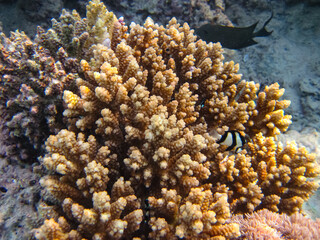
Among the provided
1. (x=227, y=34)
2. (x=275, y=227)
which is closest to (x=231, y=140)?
(x=275, y=227)

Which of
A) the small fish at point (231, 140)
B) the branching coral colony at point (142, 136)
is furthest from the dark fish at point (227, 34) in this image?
the small fish at point (231, 140)

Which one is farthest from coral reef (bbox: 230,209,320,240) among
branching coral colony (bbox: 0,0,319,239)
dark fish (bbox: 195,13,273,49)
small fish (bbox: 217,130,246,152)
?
dark fish (bbox: 195,13,273,49)

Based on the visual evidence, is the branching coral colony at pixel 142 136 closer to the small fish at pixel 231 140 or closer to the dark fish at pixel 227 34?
the small fish at pixel 231 140

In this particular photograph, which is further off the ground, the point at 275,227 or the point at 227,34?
the point at 227,34

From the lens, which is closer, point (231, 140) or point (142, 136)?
point (142, 136)

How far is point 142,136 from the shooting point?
2.10 meters

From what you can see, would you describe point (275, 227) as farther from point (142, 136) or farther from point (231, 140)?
point (142, 136)

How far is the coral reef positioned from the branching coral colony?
0.16 m

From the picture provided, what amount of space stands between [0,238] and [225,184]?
2403 mm

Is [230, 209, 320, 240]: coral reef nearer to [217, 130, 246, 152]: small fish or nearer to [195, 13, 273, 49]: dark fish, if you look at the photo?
[217, 130, 246, 152]: small fish

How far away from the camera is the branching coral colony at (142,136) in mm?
1823

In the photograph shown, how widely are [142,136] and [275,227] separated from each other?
1.64m

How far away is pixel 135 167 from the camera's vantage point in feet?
6.15

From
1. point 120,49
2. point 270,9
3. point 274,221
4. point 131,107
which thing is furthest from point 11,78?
point 270,9
